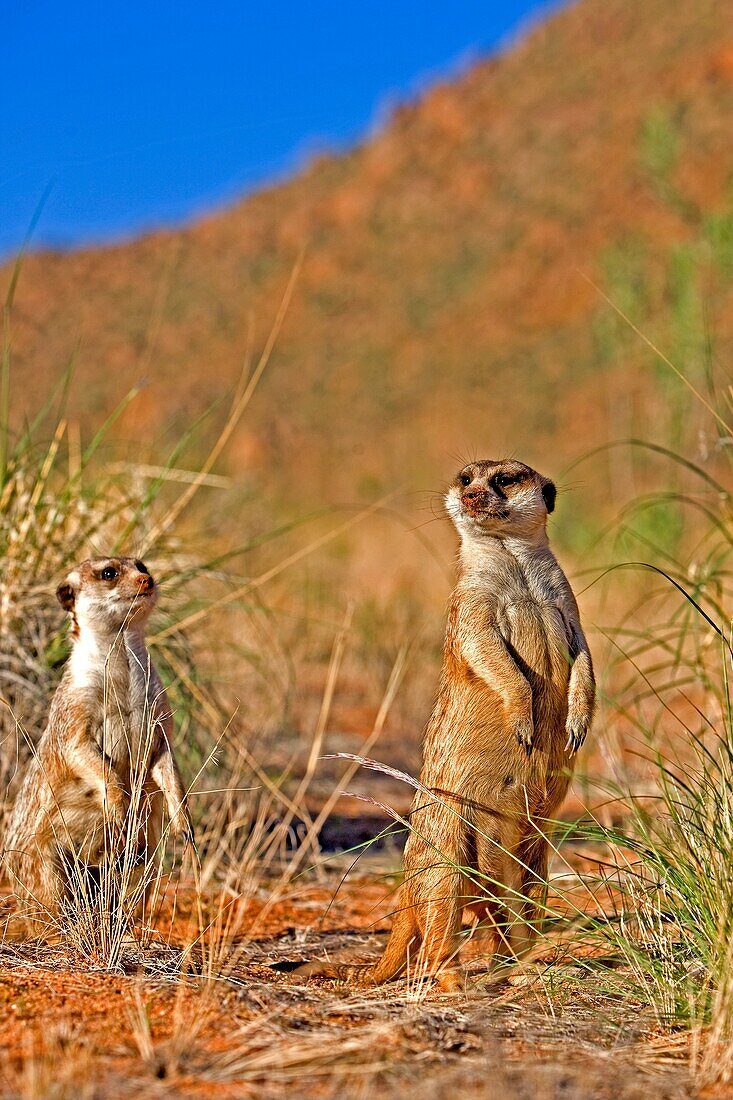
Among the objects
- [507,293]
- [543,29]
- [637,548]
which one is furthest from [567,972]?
[543,29]

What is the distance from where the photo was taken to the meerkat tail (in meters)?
3.78

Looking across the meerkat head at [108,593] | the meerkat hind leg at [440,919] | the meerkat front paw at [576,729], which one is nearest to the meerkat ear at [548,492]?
the meerkat front paw at [576,729]

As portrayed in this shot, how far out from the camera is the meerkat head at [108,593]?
13.9 ft

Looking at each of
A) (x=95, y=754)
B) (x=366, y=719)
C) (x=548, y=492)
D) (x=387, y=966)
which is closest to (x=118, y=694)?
(x=95, y=754)

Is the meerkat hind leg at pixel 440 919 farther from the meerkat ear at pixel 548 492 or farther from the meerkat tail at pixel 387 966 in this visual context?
the meerkat ear at pixel 548 492

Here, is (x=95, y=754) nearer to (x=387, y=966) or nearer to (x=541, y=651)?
(x=387, y=966)

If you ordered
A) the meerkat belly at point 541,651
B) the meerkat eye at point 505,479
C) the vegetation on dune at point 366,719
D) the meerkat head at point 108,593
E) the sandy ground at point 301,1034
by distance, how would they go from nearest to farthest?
the sandy ground at point 301,1034 → the vegetation on dune at point 366,719 → the meerkat belly at point 541,651 → the meerkat eye at point 505,479 → the meerkat head at point 108,593

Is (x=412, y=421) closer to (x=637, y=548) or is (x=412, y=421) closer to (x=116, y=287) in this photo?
(x=116, y=287)

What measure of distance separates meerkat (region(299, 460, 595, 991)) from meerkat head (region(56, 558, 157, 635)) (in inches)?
43.7

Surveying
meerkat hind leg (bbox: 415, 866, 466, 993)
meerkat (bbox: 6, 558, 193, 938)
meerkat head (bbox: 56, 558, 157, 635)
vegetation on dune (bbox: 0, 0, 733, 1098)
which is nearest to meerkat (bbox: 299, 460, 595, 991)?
meerkat hind leg (bbox: 415, 866, 466, 993)

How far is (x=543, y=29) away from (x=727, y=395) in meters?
59.2

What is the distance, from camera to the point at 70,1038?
2.78 meters

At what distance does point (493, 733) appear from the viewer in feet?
12.5

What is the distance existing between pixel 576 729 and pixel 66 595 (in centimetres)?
189
